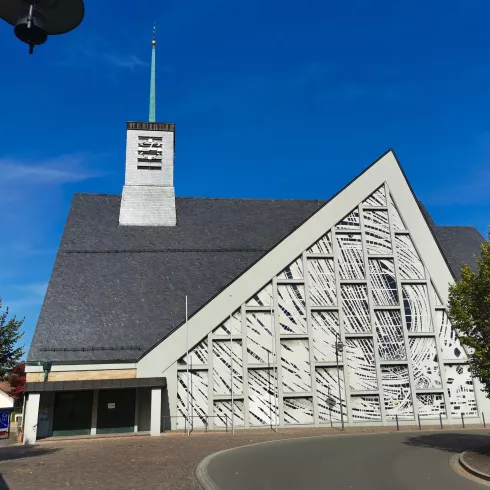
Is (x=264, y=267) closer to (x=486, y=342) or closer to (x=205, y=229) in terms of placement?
(x=205, y=229)

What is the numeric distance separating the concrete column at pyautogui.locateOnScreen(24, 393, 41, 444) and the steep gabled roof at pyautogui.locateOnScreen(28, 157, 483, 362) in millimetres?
1837

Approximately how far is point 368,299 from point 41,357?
17201 mm

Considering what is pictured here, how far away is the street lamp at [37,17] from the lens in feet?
12.1

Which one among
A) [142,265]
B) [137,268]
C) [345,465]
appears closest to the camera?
[345,465]

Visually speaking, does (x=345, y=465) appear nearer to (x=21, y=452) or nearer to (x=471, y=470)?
(x=471, y=470)

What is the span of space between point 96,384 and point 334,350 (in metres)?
12.2

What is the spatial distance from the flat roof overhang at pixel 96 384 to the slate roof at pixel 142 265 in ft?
3.72

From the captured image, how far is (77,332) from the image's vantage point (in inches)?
904

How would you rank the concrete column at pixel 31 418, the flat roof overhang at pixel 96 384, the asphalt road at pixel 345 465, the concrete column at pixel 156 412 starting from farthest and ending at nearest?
the concrete column at pixel 156 412
the flat roof overhang at pixel 96 384
the concrete column at pixel 31 418
the asphalt road at pixel 345 465

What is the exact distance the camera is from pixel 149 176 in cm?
3366

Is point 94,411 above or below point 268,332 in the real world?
below

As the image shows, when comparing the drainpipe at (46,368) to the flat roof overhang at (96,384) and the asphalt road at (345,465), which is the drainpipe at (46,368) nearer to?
the flat roof overhang at (96,384)

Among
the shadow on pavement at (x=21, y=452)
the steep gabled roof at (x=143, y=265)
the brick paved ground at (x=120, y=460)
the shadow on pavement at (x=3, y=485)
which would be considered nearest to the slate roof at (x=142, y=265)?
Answer: the steep gabled roof at (x=143, y=265)

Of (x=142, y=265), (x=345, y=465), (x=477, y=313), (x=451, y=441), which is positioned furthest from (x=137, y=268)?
(x=477, y=313)
